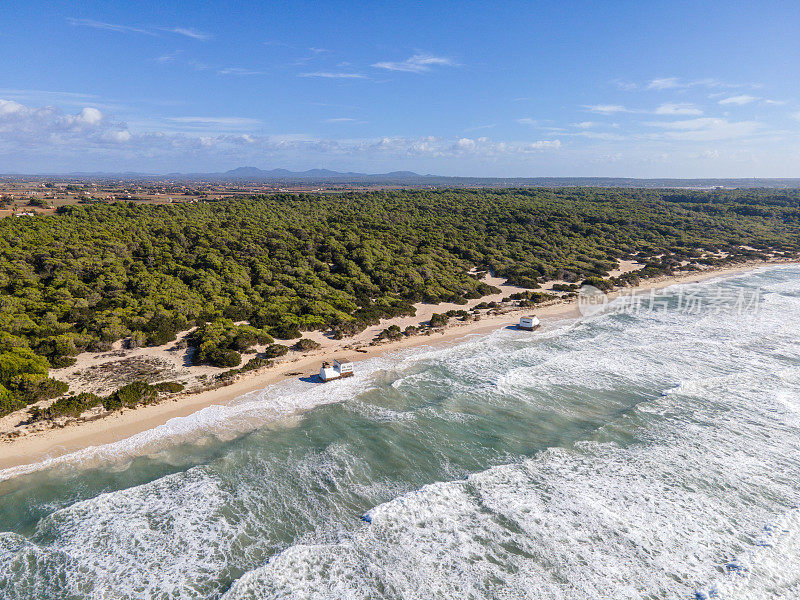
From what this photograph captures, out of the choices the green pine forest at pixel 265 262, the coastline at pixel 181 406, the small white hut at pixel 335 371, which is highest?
the green pine forest at pixel 265 262

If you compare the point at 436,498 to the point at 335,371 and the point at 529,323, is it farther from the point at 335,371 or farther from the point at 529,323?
the point at 529,323

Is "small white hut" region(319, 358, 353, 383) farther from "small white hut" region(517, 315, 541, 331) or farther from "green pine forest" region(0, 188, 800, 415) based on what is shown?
"small white hut" region(517, 315, 541, 331)

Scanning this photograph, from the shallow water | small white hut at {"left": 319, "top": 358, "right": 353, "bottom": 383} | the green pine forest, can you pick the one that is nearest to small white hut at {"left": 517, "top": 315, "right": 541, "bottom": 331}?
the green pine forest

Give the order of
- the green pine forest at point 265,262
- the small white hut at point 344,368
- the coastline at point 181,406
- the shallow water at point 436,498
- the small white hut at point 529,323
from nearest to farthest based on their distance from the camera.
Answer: the shallow water at point 436,498 < the coastline at point 181,406 < the small white hut at point 344,368 < the green pine forest at point 265,262 < the small white hut at point 529,323

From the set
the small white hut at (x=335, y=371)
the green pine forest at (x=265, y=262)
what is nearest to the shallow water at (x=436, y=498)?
the small white hut at (x=335, y=371)

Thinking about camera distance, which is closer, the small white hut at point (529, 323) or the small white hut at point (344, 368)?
the small white hut at point (344, 368)

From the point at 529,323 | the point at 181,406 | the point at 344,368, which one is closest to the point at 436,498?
the point at 344,368

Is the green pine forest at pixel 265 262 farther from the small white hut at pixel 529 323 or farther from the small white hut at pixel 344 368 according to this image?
the small white hut at pixel 529 323
